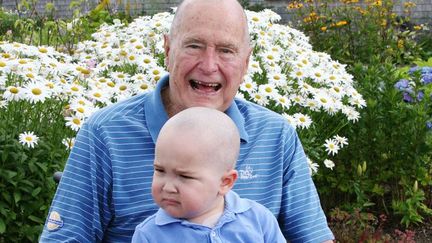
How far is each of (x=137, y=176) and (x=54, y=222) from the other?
11.9 inches

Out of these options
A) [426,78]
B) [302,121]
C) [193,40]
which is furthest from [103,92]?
[426,78]

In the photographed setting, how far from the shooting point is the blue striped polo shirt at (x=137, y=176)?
249cm

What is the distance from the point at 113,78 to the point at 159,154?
275 centimetres

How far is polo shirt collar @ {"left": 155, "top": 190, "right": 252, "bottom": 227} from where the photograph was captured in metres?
2.10

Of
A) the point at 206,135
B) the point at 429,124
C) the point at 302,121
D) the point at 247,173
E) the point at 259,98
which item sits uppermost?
the point at 206,135

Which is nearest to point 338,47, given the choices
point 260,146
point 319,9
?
point 319,9

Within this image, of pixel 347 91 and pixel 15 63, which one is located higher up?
pixel 15 63

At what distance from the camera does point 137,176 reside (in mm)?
2529

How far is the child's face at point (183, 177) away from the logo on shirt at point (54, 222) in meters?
0.55

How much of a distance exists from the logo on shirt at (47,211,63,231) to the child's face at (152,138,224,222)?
0.55 m

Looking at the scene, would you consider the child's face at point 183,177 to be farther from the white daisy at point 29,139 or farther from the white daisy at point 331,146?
the white daisy at point 331,146

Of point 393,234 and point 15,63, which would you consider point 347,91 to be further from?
point 15,63

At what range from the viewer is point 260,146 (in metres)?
2.68

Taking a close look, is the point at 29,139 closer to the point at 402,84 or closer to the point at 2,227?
the point at 2,227
